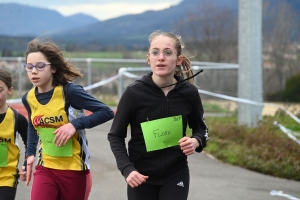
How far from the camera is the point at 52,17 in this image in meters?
26.6

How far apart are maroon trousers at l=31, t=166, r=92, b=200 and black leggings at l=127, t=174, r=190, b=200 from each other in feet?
1.89

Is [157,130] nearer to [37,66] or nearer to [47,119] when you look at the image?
[47,119]

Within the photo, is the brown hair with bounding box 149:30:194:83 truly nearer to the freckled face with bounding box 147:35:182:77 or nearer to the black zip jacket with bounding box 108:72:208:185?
the freckled face with bounding box 147:35:182:77

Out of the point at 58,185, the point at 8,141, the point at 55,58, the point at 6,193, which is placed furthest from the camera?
the point at 8,141

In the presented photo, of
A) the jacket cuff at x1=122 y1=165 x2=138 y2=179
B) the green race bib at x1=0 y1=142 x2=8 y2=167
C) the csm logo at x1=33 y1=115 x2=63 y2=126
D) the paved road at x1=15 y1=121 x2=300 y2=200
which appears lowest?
the paved road at x1=15 y1=121 x2=300 y2=200

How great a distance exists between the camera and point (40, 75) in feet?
17.8

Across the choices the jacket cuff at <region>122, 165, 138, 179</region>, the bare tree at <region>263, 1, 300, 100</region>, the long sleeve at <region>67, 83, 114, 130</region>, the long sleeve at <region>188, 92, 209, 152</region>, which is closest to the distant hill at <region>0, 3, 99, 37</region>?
the bare tree at <region>263, 1, 300, 100</region>

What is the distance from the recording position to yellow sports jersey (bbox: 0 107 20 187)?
584cm

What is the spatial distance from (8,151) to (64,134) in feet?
2.84

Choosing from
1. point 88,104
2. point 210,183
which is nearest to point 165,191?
point 88,104

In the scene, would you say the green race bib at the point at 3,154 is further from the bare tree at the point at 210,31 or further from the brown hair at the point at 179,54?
the bare tree at the point at 210,31

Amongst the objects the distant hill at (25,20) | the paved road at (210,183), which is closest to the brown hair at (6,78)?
the paved road at (210,183)

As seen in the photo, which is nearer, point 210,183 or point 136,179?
point 136,179

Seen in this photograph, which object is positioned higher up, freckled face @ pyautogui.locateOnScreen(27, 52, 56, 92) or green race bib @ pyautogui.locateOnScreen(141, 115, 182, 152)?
freckled face @ pyautogui.locateOnScreen(27, 52, 56, 92)
